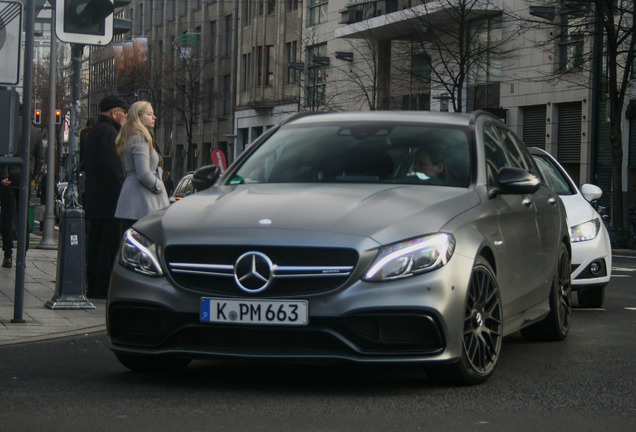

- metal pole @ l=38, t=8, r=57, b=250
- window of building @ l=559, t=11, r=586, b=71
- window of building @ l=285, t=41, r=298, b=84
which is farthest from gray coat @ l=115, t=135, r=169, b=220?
window of building @ l=285, t=41, r=298, b=84

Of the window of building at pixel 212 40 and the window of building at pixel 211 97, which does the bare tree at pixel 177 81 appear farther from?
the window of building at pixel 212 40

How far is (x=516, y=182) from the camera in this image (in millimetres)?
7543

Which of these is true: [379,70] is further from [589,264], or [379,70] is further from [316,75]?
[589,264]

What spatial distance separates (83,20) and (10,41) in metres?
1.83

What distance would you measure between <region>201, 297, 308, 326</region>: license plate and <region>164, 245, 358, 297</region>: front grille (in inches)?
1.8

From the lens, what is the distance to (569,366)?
25.2 feet

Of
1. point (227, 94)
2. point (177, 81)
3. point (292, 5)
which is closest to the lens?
point (292, 5)

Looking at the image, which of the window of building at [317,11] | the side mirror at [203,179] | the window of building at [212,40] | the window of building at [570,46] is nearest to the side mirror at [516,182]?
the side mirror at [203,179]

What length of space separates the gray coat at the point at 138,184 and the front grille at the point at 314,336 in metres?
4.78

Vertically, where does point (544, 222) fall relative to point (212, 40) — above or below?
below

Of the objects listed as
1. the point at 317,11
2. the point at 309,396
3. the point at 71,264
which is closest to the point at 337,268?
the point at 309,396

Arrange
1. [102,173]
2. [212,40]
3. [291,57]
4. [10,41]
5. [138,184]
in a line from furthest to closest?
[212,40]
[291,57]
[102,173]
[138,184]
[10,41]

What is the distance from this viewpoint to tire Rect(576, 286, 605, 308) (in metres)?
11.9

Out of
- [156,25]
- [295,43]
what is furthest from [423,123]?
[156,25]
